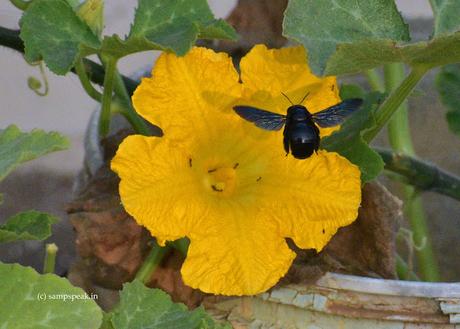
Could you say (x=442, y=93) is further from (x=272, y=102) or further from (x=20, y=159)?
(x=20, y=159)

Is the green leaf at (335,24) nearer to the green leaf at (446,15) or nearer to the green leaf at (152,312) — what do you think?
the green leaf at (446,15)

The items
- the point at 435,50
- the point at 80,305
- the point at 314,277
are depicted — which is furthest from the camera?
the point at 314,277

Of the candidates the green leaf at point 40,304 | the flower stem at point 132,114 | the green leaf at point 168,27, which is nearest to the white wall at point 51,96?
the flower stem at point 132,114

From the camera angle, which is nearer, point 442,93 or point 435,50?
point 435,50

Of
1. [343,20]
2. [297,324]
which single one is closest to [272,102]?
[343,20]

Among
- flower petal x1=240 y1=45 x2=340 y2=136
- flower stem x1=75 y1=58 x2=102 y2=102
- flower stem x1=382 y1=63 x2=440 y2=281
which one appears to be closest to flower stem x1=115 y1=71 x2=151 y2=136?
flower stem x1=75 y1=58 x2=102 y2=102
